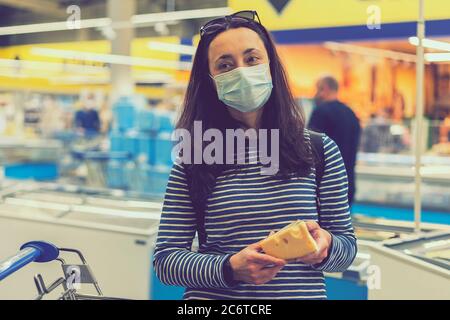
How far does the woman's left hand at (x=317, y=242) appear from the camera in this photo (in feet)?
3.42

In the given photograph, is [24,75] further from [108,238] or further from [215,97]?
[215,97]

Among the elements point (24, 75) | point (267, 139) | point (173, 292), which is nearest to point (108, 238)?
point (173, 292)

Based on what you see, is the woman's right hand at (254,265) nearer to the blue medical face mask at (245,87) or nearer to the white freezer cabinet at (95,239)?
the blue medical face mask at (245,87)

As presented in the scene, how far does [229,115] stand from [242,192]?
0.67ft

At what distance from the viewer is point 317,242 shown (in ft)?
3.41

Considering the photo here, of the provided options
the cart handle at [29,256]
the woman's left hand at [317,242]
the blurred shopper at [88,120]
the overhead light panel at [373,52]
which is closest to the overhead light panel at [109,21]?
the cart handle at [29,256]

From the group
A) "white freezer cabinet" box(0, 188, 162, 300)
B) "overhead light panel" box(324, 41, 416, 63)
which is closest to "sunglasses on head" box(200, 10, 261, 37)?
"white freezer cabinet" box(0, 188, 162, 300)

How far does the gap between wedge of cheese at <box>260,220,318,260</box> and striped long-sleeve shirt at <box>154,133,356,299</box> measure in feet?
0.32

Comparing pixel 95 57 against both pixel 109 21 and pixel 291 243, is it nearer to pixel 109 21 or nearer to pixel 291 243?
pixel 109 21

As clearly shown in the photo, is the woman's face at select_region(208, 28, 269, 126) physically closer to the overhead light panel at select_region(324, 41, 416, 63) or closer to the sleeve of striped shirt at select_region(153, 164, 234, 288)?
the sleeve of striped shirt at select_region(153, 164, 234, 288)

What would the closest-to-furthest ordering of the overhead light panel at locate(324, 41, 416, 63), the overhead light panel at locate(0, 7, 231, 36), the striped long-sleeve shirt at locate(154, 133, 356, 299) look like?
1. the striped long-sleeve shirt at locate(154, 133, 356, 299)
2. the overhead light panel at locate(0, 7, 231, 36)
3. the overhead light panel at locate(324, 41, 416, 63)

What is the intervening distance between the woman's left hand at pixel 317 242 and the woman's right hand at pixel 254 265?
57mm

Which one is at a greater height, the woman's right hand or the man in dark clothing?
the man in dark clothing

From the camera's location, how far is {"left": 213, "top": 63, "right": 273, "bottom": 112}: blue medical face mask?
1.16m
